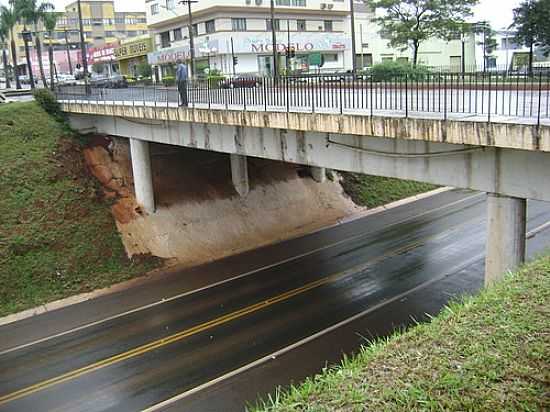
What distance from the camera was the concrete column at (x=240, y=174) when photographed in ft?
89.7

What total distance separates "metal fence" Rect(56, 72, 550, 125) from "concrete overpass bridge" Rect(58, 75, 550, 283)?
0.16ft

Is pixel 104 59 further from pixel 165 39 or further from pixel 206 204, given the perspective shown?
pixel 206 204

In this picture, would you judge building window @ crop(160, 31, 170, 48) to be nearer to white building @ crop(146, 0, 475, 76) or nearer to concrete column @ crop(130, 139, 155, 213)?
white building @ crop(146, 0, 475, 76)

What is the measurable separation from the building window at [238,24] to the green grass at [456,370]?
163ft

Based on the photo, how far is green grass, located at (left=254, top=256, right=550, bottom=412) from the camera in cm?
504

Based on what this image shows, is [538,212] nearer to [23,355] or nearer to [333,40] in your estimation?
[23,355]

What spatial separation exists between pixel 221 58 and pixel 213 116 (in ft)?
121

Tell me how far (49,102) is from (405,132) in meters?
24.0

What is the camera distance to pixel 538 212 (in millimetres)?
25500

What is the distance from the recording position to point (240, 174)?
27.5m

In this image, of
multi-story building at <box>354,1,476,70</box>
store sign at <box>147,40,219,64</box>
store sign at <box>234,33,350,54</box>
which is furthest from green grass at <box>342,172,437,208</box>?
multi-story building at <box>354,1,476,70</box>

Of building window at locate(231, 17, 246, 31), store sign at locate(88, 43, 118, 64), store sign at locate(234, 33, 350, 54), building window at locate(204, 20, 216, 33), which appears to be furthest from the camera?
store sign at locate(88, 43, 118, 64)

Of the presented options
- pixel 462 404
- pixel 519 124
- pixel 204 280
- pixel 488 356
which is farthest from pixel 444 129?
pixel 204 280

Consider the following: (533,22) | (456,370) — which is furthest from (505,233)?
(533,22)
